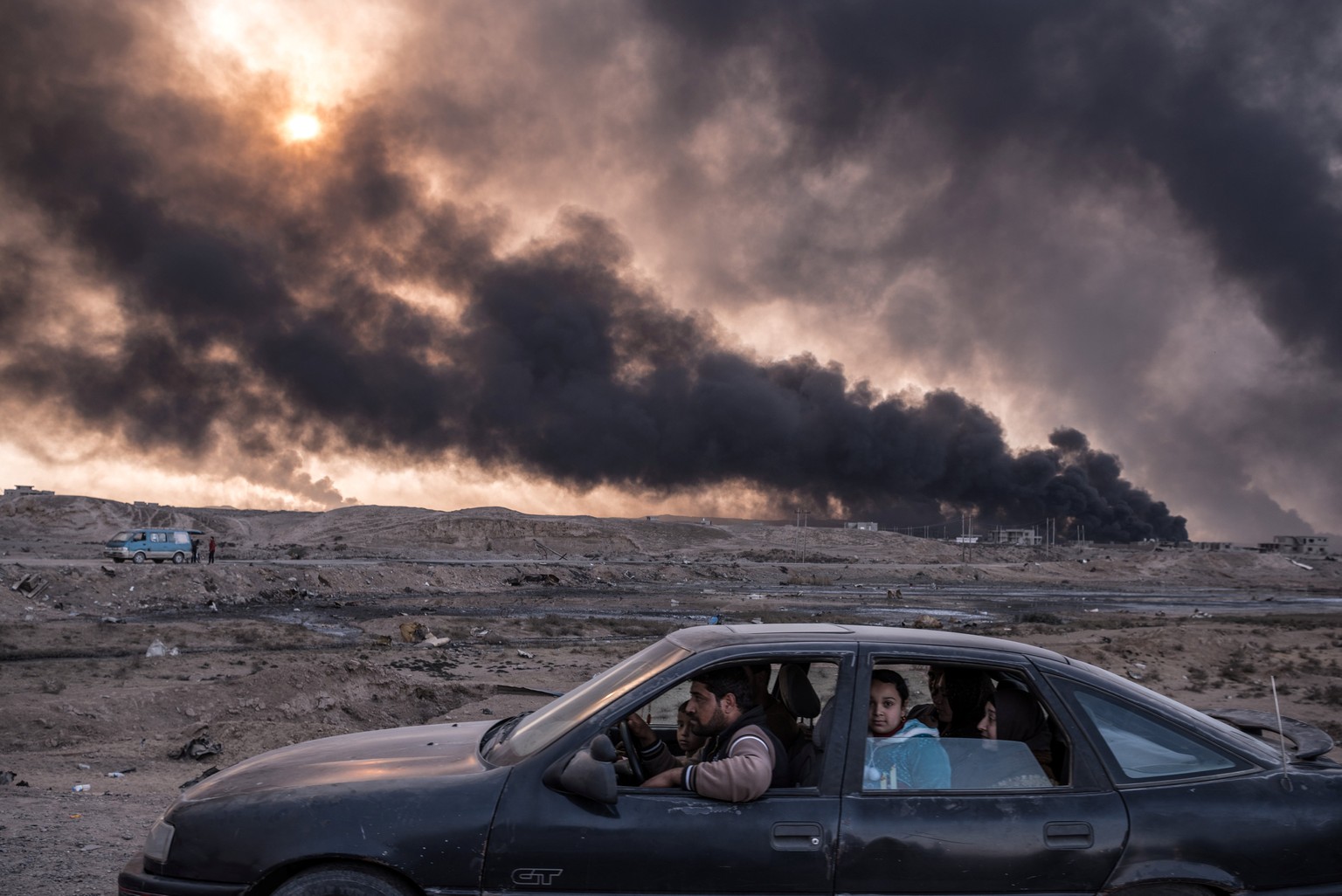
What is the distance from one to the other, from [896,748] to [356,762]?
2.20 meters

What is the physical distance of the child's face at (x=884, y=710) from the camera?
393 centimetres

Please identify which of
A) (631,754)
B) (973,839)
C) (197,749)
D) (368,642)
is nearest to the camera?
(973,839)

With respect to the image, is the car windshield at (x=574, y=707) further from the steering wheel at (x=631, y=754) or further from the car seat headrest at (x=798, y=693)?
the car seat headrest at (x=798, y=693)

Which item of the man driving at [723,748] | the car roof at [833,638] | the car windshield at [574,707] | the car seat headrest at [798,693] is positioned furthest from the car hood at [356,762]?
the car seat headrest at [798,693]

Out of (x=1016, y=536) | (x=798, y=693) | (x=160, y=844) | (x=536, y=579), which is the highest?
(x=1016, y=536)

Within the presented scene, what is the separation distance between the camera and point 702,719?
404 centimetres

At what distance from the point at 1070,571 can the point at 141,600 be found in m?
84.0

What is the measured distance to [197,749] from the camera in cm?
1070

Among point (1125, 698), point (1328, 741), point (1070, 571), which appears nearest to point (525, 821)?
point (1125, 698)

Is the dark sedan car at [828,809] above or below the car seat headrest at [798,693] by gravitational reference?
below

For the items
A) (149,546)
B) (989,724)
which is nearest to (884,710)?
(989,724)

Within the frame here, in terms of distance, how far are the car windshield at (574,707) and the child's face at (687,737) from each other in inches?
13.5

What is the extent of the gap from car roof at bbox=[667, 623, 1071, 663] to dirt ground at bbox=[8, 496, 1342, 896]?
4175 mm

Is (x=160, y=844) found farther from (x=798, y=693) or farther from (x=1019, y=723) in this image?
(x=1019, y=723)
